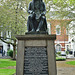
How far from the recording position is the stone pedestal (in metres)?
6.79

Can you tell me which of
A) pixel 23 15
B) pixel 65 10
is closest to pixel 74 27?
pixel 65 10

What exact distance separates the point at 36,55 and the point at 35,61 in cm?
29

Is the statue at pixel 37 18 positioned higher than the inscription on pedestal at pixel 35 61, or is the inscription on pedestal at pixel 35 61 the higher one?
the statue at pixel 37 18

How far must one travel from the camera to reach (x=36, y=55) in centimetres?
700

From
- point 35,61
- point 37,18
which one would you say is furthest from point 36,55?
point 37,18

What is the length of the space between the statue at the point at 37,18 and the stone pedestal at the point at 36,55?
0.83 metres

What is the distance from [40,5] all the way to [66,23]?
36.2 feet

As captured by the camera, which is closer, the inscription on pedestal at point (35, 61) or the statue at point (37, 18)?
the inscription on pedestal at point (35, 61)

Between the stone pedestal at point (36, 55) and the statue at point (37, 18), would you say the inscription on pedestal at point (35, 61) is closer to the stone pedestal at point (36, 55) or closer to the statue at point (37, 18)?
the stone pedestal at point (36, 55)

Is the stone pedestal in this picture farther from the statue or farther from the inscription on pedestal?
the statue

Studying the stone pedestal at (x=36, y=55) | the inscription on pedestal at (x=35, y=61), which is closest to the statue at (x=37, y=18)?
the stone pedestal at (x=36, y=55)

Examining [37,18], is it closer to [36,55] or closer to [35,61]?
[36,55]

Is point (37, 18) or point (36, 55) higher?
point (37, 18)

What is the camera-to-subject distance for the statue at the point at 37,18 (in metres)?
7.97
